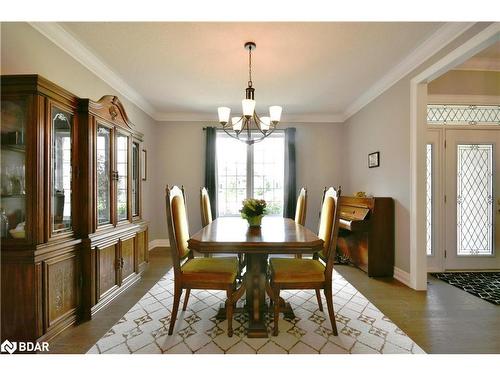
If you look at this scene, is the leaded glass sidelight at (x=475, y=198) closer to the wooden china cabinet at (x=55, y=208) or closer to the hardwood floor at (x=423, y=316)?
the hardwood floor at (x=423, y=316)

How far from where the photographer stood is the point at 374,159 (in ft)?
12.5

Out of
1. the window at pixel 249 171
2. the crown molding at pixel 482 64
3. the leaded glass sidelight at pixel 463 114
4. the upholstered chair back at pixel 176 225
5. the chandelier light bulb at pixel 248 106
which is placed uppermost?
the crown molding at pixel 482 64

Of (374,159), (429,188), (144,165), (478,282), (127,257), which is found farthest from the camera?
(144,165)

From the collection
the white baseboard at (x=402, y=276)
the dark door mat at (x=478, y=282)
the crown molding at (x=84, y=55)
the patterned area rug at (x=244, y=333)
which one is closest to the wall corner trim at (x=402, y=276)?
the white baseboard at (x=402, y=276)

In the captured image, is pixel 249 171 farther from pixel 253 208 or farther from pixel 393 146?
pixel 253 208

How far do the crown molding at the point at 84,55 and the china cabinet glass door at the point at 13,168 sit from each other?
2.98 ft

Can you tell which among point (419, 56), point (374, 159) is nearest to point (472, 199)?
point (374, 159)

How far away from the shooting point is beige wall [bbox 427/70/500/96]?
133 inches

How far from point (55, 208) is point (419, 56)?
3812 mm

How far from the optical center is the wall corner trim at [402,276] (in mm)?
3002

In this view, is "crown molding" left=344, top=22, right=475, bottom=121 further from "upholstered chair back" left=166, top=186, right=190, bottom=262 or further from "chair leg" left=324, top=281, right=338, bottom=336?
"upholstered chair back" left=166, top=186, right=190, bottom=262

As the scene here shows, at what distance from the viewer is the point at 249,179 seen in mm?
5086

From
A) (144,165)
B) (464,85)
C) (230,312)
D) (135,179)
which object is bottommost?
(230,312)
